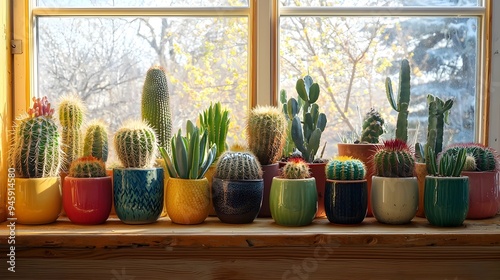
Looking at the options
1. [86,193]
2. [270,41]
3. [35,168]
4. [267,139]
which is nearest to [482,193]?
[267,139]

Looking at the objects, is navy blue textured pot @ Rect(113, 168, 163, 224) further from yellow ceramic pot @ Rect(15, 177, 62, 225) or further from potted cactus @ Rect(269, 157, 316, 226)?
potted cactus @ Rect(269, 157, 316, 226)

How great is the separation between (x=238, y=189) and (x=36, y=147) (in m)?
0.47

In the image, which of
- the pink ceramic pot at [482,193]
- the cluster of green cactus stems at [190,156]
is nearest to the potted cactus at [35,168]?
the cluster of green cactus stems at [190,156]

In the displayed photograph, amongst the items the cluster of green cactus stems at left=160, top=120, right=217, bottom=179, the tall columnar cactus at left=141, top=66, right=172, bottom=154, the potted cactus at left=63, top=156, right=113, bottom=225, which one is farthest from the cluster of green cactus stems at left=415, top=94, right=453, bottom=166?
the potted cactus at left=63, top=156, right=113, bottom=225

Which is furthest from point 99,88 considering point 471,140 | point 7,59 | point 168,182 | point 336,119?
point 471,140

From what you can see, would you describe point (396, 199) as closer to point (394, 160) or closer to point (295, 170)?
point (394, 160)

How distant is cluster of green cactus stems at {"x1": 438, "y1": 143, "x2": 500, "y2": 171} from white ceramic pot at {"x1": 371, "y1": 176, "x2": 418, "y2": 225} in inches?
5.3

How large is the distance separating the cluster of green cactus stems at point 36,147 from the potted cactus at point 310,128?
54 centimetres

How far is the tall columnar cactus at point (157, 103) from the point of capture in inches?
53.4

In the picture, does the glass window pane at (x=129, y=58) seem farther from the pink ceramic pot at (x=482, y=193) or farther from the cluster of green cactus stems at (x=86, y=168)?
the pink ceramic pot at (x=482, y=193)

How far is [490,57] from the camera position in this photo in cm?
144

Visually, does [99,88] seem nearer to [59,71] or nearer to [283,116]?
[59,71]

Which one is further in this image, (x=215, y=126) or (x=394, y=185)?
(x=215, y=126)

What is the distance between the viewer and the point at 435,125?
1366mm
